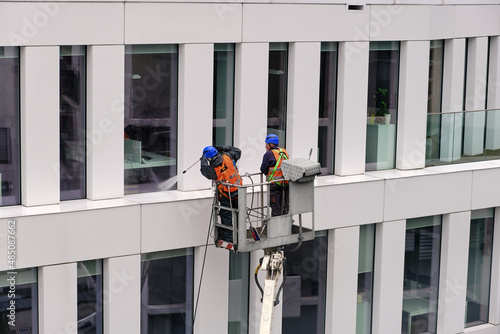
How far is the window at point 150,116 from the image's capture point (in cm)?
2050

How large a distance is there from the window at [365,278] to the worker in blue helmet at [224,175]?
4.94 m

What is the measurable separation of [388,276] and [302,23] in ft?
20.0

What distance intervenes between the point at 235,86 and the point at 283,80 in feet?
4.13

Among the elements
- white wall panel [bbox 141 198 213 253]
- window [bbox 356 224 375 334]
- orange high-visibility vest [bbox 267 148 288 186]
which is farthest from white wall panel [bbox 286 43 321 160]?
white wall panel [bbox 141 198 213 253]

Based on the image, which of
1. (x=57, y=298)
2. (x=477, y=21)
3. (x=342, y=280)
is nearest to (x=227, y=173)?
(x=57, y=298)

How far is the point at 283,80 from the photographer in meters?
22.6

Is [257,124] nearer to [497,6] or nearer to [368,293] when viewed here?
[368,293]

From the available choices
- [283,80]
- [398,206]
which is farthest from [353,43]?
[398,206]

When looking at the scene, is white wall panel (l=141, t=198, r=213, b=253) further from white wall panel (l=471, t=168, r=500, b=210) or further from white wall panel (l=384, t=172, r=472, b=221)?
white wall panel (l=471, t=168, r=500, b=210)

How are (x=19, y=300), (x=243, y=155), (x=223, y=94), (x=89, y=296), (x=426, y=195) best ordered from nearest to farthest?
1. (x=19, y=300)
2. (x=89, y=296)
3. (x=223, y=94)
4. (x=243, y=155)
5. (x=426, y=195)

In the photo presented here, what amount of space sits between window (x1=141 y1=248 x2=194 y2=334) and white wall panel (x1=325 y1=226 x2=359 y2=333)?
3529 mm

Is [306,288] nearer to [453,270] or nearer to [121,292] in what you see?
[453,270]

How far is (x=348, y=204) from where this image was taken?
2327 cm

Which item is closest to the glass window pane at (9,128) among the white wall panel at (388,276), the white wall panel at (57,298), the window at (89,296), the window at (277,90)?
the white wall panel at (57,298)
